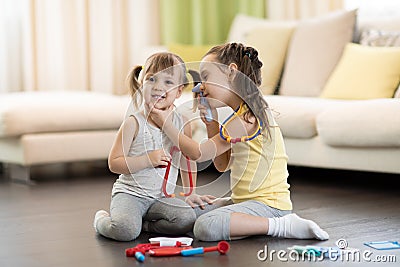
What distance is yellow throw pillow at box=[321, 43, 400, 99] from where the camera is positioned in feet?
11.7

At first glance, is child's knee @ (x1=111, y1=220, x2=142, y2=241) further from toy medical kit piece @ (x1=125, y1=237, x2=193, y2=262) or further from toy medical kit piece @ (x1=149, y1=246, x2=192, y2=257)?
toy medical kit piece @ (x1=149, y1=246, x2=192, y2=257)

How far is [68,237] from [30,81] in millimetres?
2508

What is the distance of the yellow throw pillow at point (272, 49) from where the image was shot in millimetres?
4180

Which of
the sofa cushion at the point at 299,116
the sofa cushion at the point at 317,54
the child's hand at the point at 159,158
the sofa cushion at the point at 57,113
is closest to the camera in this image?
the child's hand at the point at 159,158

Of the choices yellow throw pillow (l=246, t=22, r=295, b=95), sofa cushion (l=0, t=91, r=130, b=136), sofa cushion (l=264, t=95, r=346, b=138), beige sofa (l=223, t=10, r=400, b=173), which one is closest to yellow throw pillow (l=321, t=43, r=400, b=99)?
beige sofa (l=223, t=10, r=400, b=173)

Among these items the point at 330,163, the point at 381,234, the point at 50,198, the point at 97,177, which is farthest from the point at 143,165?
the point at 97,177

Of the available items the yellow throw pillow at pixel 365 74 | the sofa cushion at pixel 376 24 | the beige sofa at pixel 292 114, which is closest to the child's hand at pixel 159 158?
the beige sofa at pixel 292 114

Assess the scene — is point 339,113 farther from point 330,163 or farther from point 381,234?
point 381,234

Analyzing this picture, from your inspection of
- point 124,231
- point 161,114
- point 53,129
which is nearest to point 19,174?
point 53,129

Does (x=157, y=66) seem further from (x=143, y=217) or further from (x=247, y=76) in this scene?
(x=143, y=217)

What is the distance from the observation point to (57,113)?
3.65 meters

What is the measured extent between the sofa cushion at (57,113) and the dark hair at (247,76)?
1.51m

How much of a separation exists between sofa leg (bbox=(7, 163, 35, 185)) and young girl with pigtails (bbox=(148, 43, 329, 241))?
61.6 inches

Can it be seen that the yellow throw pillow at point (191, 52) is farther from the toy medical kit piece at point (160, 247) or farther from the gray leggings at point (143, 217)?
the toy medical kit piece at point (160, 247)
